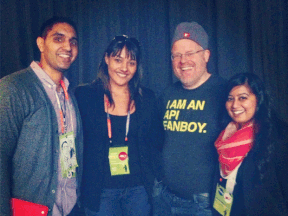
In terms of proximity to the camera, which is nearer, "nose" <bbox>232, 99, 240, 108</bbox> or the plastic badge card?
the plastic badge card

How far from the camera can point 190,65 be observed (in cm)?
151

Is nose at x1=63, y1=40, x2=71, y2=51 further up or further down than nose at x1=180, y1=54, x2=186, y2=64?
further up

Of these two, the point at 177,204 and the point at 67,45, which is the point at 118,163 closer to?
the point at 177,204

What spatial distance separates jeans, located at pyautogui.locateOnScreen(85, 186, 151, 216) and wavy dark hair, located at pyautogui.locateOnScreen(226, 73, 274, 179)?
0.72m

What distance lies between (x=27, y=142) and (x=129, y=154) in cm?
60

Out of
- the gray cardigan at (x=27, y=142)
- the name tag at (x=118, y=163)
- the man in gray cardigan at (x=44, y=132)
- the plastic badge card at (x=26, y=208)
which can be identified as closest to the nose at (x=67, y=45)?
the man in gray cardigan at (x=44, y=132)

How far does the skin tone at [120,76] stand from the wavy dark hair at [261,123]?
0.67 meters

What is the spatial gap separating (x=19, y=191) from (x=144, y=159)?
27.9 inches

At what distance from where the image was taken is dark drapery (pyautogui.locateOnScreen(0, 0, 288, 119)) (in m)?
Answer: 1.89

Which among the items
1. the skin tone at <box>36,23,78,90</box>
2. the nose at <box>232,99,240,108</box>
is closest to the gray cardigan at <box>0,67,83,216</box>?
the skin tone at <box>36,23,78,90</box>

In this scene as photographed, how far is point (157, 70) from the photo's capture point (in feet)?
6.93

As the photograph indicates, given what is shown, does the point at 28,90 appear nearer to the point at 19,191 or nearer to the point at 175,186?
the point at 19,191

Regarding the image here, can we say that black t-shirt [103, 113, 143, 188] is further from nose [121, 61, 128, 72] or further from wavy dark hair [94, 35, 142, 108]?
nose [121, 61, 128, 72]

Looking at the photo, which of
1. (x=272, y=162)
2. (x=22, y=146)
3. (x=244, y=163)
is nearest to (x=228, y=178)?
(x=244, y=163)
